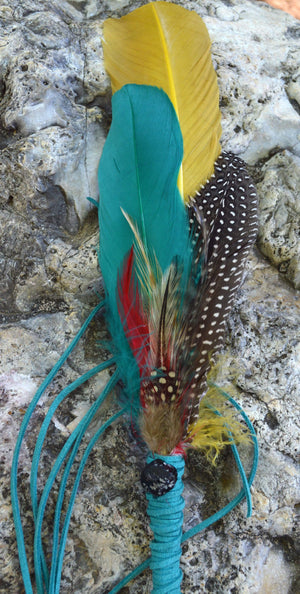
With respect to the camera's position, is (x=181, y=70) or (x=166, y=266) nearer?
(x=166, y=266)

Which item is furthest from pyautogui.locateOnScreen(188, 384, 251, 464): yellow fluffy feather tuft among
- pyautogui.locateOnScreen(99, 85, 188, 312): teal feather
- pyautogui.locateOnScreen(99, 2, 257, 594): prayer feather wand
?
pyautogui.locateOnScreen(99, 85, 188, 312): teal feather

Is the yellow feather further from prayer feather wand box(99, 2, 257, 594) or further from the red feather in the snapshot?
the red feather

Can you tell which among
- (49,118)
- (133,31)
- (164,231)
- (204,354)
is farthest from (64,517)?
(133,31)

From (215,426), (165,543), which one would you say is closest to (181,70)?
(215,426)

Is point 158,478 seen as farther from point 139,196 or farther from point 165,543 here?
point 139,196

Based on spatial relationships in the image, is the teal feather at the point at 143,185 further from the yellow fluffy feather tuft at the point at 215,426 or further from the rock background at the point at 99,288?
the yellow fluffy feather tuft at the point at 215,426

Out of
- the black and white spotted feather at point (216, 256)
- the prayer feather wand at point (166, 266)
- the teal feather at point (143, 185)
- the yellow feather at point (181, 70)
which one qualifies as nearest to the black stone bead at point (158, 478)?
the prayer feather wand at point (166, 266)

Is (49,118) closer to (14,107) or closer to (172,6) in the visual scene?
(14,107)

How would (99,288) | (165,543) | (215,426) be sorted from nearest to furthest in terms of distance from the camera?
(165,543) → (215,426) → (99,288)
